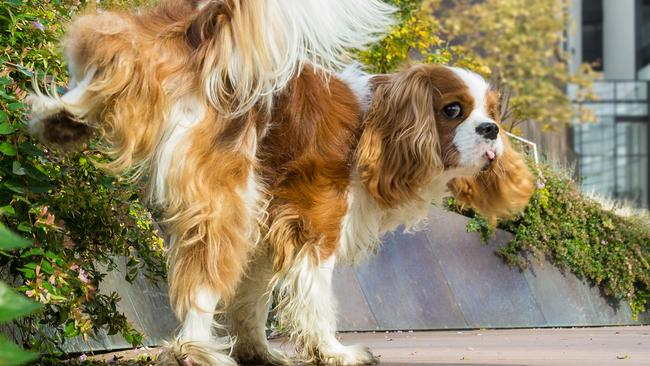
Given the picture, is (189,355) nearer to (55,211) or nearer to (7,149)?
(55,211)

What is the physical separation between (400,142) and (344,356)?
105cm

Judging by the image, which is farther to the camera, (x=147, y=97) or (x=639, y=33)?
(x=639, y=33)

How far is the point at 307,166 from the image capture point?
13.9ft

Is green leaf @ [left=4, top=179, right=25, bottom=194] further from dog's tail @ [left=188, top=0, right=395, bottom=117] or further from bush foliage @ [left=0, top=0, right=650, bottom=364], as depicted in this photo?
dog's tail @ [left=188, top=0, right=395, bottom=117]

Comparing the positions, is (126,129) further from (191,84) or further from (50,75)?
(50,75)

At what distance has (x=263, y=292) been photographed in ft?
15.5

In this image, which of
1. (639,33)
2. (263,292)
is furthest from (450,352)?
(639,33)

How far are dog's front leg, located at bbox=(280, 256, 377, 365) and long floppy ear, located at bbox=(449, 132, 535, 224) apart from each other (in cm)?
95

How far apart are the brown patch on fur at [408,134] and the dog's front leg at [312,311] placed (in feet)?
1.47

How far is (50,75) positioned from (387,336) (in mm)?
4521

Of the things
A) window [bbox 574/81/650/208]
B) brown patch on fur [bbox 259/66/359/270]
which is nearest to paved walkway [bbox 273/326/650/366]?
brown patch on fur [bbox 259/66/359/270]

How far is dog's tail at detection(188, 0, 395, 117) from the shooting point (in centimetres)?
393

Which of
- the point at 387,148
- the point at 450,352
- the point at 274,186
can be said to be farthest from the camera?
the point at 450,352

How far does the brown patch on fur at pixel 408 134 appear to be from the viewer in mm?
4469
